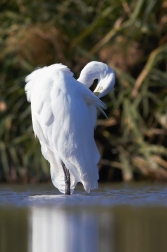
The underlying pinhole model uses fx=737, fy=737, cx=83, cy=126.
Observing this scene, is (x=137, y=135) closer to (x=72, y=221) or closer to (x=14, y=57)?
(x=14, y=57)

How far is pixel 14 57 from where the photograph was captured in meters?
8.24

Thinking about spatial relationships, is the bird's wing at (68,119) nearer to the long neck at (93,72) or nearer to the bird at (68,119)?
the bird at (68,119)

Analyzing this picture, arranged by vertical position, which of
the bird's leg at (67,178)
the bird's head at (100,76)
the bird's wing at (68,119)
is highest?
the bird's head at (100,76)

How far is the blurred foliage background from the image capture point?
7.70 meters

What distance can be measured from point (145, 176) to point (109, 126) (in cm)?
86

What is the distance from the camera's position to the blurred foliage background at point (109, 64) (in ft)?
25.3

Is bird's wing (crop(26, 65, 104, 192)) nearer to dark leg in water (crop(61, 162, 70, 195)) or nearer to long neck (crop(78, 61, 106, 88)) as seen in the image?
dark leg in water (crop(61, 162, 70, 195))

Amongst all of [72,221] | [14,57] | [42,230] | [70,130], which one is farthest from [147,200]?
[14,57]

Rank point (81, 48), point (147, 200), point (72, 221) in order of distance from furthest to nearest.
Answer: point (81, 48) → point (147, 200) → point (72, 221)

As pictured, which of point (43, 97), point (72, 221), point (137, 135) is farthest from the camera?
point (137, 135)

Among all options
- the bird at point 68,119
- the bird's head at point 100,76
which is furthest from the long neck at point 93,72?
the bird at point 68,119

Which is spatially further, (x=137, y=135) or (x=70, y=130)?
(x=137, y=135)

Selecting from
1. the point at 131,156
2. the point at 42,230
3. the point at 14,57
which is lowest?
the point at 42,230

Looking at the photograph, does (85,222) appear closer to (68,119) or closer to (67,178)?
(68,119)
